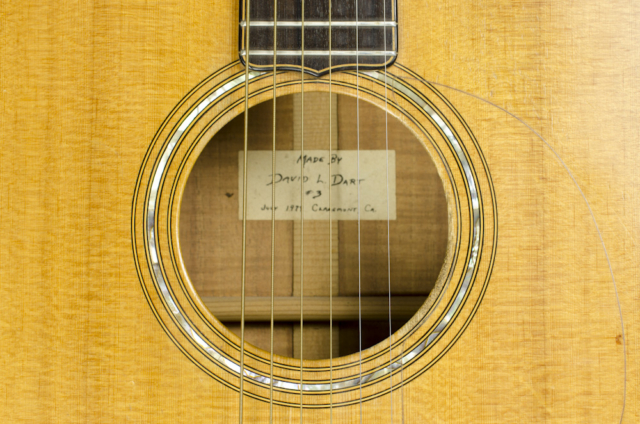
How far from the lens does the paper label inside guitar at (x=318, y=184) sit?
2.43 feet

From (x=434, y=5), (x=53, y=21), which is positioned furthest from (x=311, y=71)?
(x=53, y=21)

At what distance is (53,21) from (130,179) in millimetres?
198

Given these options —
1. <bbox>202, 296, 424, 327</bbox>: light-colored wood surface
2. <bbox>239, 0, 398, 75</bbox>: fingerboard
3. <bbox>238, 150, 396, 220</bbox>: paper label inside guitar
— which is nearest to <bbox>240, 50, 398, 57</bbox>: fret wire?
<bbox>239, 0, 398, 75</bbox>: fingerboard

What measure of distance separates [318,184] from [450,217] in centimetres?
27

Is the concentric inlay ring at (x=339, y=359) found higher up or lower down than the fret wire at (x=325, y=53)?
lower down

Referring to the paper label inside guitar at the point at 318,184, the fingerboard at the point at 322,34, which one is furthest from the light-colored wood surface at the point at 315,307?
the fingerboard at the point at 322,34

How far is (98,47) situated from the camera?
0.53 metres

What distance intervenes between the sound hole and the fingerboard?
24cm

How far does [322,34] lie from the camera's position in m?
0.53

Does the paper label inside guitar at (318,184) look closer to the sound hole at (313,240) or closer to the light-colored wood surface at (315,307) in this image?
the sound hole at (313,240)

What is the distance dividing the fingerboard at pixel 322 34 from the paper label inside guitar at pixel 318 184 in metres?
0.23

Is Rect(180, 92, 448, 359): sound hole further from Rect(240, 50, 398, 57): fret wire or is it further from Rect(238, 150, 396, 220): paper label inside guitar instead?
Rect(240, 50, 398, 57): fret wire

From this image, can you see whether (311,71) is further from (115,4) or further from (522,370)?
(522,370)

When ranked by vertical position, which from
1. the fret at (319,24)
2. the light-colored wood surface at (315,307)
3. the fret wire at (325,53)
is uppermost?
the fret at (319,24)
